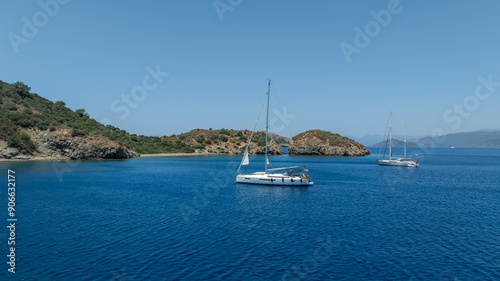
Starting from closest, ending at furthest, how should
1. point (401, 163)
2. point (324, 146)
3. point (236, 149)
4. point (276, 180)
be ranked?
1. point (276, 180)
2. point (401, 163)
3. point (324, 146)
4. point (236, 149)

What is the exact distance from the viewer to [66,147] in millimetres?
101250

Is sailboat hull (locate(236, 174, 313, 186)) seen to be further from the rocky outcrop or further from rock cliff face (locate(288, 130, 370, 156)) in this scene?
rock cliff face (locate(288, 130, 370, 156))

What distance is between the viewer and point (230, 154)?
164500mm

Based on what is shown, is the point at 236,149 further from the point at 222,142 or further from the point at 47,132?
the point at 47,132

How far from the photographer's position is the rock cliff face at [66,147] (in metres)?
90.7

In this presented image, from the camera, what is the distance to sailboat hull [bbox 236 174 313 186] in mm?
55875

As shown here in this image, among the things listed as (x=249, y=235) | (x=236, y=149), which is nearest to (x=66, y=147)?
(x=236, y=149)

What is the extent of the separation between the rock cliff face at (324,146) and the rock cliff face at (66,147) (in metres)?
98.7

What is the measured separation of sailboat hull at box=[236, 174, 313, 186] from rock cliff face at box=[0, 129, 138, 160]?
240 feet

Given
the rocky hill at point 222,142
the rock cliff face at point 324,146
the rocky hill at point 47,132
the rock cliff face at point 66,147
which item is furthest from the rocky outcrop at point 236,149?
the rock cliff face at point 66,147

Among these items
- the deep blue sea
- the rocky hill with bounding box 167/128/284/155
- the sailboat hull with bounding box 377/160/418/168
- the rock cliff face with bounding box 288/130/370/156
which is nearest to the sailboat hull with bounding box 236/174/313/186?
the deep blue sea

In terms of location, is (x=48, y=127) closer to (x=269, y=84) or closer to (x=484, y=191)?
(x=269, y=84)

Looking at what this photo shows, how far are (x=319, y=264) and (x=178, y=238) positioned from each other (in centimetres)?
1240

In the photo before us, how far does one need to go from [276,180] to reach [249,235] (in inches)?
1171
